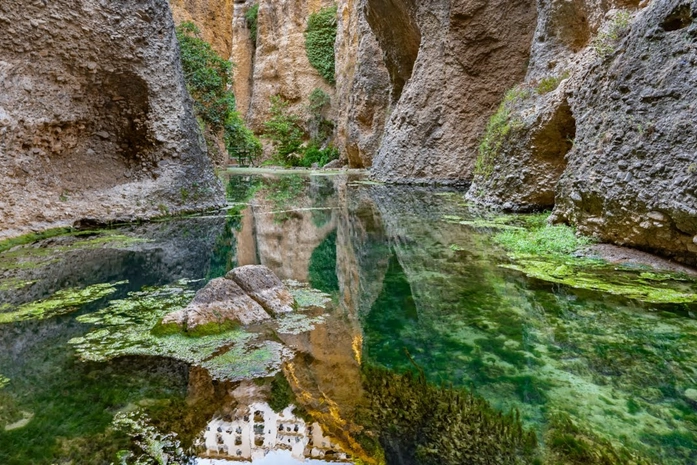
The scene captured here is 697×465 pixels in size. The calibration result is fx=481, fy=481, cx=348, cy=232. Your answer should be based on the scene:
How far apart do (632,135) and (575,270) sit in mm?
1553

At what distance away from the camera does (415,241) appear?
246 inches

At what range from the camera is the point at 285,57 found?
3347cm

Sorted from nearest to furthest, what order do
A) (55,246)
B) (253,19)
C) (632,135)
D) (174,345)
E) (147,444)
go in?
1. (147,444)
2. (174,345)
3. (632,135)
4. (55,246)
5. (253,19)

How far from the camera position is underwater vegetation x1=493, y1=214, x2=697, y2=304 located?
3684mm

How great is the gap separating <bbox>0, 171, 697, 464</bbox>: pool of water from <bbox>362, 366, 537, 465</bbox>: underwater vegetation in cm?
1

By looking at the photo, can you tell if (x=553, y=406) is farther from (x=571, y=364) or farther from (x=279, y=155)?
(x=279, y=155)

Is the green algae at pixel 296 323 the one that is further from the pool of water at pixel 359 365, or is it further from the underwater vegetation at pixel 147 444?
the underwater vegetation at pixel 147 444

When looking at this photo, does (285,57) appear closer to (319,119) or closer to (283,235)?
(319,119)

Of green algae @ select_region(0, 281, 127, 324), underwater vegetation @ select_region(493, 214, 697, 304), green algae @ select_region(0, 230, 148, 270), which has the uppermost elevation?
underwater vegetation @ select_region(493, 214, 697, 304)

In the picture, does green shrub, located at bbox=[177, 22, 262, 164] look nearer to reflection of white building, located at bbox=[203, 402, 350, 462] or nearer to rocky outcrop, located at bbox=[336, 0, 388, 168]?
rocky outcrop, located at bbox=[336, 0, 388, 168]

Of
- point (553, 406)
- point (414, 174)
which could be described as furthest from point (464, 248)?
point (414, 174)

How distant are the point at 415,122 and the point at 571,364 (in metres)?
12.2

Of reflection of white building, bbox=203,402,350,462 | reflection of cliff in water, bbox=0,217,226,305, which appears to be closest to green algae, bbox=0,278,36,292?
reflection of cliff in water, bbox=0,217,226,305

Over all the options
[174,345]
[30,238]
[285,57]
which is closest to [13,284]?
[30,238]
